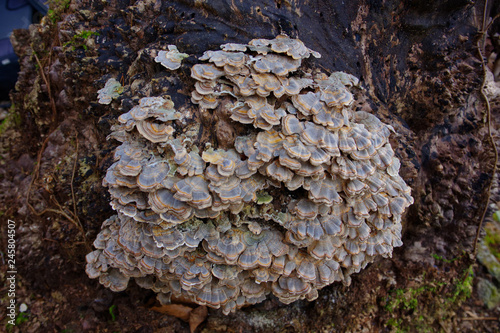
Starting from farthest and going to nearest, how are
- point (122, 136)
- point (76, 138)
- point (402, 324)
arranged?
point (402, 324), point (76, 138), point (122, 136)

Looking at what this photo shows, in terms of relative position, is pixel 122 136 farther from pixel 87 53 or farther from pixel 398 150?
pixel 398 150

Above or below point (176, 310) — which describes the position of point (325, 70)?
above

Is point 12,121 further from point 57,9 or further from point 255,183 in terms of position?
point 255,183

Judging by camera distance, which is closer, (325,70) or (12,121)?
(325,70)

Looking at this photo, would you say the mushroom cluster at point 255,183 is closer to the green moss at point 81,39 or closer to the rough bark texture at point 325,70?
the rough bark texture at point 325,70

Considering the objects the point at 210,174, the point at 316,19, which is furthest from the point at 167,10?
the point at 210,174

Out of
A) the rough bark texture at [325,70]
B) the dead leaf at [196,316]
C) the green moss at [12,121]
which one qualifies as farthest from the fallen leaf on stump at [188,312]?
the green moss at [12,121]

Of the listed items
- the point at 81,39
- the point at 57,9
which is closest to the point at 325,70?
the point at 81,39
